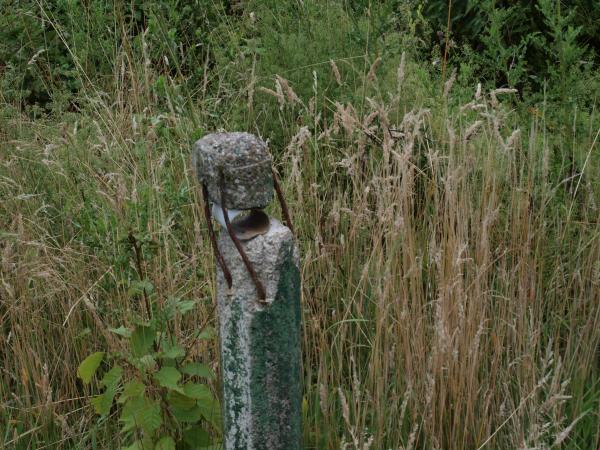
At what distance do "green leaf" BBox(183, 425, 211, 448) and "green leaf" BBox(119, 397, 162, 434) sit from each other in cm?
12

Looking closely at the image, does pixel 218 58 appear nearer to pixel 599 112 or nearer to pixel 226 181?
pixel 599 112

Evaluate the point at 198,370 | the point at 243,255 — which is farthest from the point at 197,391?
the point at 243,255

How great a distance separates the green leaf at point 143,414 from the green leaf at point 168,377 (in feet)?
0.29

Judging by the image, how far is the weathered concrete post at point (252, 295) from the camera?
1721mm

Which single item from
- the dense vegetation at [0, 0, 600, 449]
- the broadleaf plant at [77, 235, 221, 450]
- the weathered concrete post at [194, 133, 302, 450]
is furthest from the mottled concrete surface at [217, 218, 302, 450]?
the broadleaf plant at [77, 235, 221, 450]

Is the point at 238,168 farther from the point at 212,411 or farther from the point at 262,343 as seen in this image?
the point at 212,411

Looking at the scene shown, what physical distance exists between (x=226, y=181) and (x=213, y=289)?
39.2 inches

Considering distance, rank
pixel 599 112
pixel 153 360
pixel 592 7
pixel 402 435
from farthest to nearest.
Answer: pixel 592 7
pixel 599 112
pixel 402 435
pixel 153 360

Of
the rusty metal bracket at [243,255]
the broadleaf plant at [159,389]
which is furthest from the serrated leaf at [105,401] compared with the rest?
the rusty metal bracket at [243,255]

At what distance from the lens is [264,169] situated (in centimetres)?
174

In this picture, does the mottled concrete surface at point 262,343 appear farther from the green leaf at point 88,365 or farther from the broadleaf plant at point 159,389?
the green leaf at point 88,365

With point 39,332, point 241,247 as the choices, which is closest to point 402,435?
point 241,247

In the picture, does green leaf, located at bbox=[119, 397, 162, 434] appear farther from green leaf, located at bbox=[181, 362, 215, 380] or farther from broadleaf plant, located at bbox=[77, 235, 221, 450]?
green leaf, located at bbox=[181, 362, 215, 380]

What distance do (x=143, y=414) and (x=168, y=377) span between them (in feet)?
0.42
